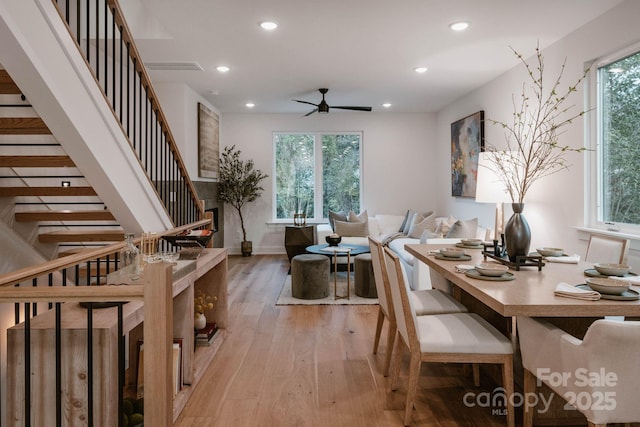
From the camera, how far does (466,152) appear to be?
6406 mm

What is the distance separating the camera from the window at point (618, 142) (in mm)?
3369

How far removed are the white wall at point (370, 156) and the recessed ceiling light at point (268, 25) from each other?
4.21m

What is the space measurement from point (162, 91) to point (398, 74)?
317cm

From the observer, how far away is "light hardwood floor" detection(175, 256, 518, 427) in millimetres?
2340

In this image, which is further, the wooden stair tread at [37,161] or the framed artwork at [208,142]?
the framed artwork at [208,142]

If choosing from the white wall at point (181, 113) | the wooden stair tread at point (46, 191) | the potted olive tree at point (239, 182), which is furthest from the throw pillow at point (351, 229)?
the wooden stair tread at point (46, 191)

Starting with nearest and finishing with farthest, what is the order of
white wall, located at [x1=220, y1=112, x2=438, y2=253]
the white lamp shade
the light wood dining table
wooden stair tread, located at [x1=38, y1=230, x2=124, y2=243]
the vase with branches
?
the light wood dining table, wooden stair tread, located at [x1=38, y1=230, x2=124, y2=243], the vase with branches, the white lamp shade, white wall, located at [x1=220, y1=112, x2=438, y2=253]

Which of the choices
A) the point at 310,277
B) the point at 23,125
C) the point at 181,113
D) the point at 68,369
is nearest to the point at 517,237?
the point at 68,369

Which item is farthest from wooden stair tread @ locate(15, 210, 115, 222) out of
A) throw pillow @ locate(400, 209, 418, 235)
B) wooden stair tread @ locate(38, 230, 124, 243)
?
throw pillow @ locate(400, 209, 418, 235)

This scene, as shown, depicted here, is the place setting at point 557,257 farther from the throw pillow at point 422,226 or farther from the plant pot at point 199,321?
the throw pillow at point 422,226

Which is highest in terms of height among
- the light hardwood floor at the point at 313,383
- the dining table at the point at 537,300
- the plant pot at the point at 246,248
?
the dining table at the point at 537,300

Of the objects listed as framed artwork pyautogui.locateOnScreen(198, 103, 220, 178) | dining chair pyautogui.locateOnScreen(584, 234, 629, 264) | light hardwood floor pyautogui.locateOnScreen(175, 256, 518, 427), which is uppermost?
framed artwork pyautogui.locateOnScreen(198, 103, 220, 178)

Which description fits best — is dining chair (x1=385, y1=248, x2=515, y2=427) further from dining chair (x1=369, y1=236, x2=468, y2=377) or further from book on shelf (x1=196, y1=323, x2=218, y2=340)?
book on shelf (x1=196, y1=323, x2=218, y2=340)

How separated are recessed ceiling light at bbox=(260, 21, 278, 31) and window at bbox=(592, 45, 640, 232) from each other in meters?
2.78
